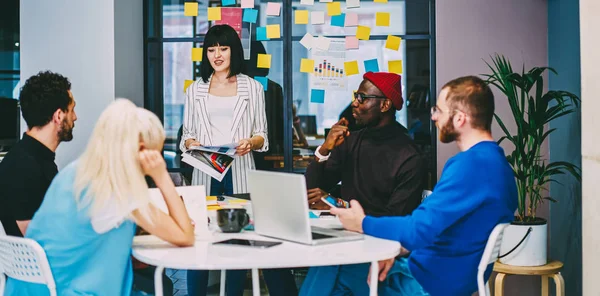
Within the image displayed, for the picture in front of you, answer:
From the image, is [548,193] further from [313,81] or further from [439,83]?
[313,81]

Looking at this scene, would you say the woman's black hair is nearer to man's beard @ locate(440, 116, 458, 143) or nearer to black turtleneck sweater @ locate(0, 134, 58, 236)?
black turtleneck sweater @ locate(0, 134, 58, 236)

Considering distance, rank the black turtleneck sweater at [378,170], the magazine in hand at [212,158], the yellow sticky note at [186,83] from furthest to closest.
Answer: the yellow sticky note at [186,83], the magazine in hand at [212,158], the black turtleneck sweater at [378,170]

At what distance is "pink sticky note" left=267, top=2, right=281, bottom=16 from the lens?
4.69 meters

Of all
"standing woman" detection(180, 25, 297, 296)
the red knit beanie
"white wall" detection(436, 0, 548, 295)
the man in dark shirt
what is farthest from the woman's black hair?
the man in dark shirt

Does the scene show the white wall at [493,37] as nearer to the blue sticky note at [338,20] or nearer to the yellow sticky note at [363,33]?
the yellow sticky note at [363,33]

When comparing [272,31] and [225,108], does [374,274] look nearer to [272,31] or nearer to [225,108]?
[225,108]

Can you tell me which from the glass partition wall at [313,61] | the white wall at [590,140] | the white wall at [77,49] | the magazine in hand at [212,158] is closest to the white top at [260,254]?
the white wall at [590,140]

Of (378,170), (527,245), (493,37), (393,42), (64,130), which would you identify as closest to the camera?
(64,130)

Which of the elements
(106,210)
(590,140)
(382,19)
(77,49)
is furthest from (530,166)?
(77,49)

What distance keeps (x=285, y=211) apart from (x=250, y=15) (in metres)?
2.68

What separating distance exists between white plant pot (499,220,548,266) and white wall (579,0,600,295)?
979 mm

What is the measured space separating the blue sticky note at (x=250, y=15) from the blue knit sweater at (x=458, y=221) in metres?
2.59

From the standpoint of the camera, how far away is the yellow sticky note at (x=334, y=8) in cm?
467

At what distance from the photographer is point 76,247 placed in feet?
7.27
